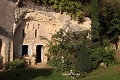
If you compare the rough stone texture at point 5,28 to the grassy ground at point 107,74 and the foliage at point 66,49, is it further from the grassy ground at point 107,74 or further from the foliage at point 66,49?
the grassy ground at point 107,74

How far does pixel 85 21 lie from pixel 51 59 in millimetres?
5642

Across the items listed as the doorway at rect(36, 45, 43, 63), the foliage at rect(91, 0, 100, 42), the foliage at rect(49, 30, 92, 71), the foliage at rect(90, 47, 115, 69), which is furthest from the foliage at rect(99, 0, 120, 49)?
the doorway at rect(36, 45, 43, 63)

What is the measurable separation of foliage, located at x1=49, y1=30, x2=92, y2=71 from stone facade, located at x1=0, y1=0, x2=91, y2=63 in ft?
5.78

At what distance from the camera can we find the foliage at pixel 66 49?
35.1m

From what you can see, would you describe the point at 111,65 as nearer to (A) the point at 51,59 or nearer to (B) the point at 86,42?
(B) the point at 86,42

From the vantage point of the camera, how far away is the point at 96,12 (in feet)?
123

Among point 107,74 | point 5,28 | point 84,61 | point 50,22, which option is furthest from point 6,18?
point 107,74

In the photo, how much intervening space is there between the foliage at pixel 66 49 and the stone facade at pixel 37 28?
176cm

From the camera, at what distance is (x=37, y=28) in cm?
3891

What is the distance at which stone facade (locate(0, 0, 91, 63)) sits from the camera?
37.7 m

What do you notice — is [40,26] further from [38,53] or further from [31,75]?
[31,75]

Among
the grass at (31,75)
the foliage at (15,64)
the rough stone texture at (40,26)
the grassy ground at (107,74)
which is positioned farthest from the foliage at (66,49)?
the foliage at (15,64)

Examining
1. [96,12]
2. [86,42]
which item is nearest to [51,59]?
[86,42]

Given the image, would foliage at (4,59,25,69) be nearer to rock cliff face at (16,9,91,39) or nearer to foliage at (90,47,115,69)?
rock cliff face at (16,9,91,39)
